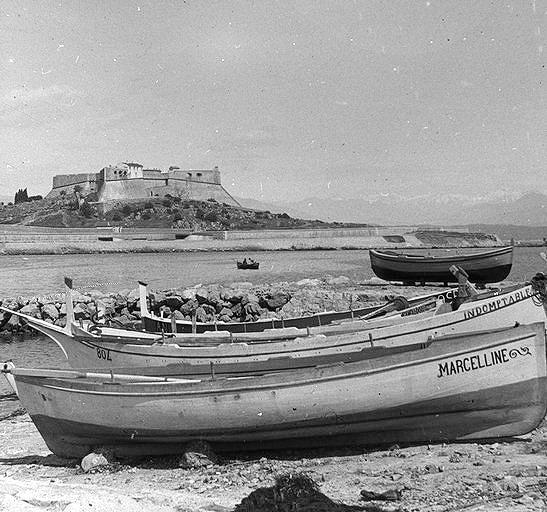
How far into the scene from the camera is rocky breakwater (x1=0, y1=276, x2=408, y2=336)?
20.3 m

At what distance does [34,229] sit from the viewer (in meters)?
96.0

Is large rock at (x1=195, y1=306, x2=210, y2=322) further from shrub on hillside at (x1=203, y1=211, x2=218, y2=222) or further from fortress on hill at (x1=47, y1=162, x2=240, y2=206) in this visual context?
fortress on hill at (x1=47, y1=162, x2=240, y2=206)

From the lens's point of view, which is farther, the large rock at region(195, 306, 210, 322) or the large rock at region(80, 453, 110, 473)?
the large rock at region(195, 306, 210, 322)

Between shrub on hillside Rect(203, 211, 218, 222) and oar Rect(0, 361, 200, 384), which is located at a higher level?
shrub on hillside Rect(203, 211, 218, 222)

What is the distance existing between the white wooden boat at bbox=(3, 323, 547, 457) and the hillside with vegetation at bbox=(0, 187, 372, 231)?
109m

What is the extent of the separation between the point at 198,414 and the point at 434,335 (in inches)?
192

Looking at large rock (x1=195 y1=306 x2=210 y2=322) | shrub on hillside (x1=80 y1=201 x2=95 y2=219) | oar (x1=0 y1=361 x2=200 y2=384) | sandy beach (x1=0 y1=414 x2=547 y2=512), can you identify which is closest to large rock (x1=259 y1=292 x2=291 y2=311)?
large rock (x1=195 y1=306 x2=210 y2=322)

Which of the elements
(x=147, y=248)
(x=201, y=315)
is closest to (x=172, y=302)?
(x=201, y=315)

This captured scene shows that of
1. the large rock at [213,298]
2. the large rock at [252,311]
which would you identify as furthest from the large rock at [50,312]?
the large rock at [252,311]

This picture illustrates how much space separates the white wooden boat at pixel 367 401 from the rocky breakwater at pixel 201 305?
38.5ft

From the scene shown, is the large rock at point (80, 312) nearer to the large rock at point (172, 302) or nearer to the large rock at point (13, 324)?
the large rock at point (13, 324)

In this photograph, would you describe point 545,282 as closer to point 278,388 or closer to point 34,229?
point 278,388

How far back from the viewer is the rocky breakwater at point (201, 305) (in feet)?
66.6

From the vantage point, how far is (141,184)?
142 meters
